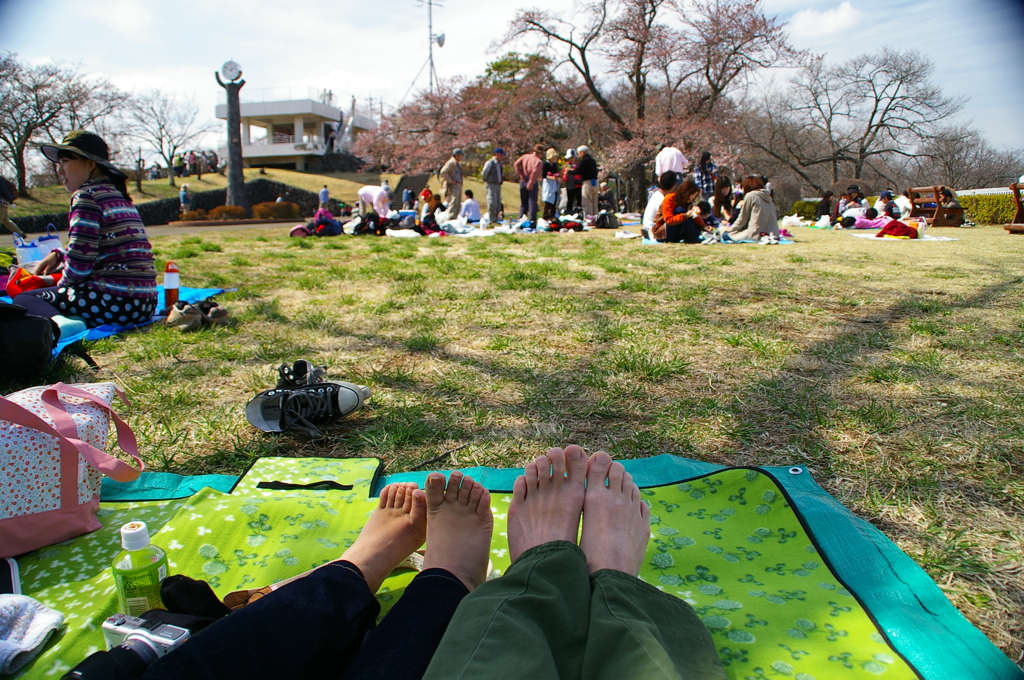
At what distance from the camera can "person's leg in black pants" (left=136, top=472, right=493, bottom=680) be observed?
836 millimetres

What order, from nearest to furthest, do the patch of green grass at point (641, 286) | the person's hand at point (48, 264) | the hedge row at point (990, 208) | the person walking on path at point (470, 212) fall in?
the person's hand at point (48, 264) < the patch of green grass at point (641, 286) < the person walking on path at point (470, 212) < the hedge row at point (990, 208)

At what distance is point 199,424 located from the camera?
7.42 feet

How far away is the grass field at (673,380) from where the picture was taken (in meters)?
1.73

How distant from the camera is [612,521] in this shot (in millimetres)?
1345

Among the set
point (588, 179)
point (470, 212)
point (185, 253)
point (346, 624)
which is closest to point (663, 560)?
point (346, 624)

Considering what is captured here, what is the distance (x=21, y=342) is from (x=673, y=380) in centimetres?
280

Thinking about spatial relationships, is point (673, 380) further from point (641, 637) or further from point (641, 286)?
point (641, 286)

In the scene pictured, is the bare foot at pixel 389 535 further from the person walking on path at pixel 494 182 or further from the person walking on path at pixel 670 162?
the person walking on path at pixel 494 182

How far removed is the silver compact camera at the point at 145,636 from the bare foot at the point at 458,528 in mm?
460

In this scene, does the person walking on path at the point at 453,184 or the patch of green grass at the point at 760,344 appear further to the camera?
the person walking on path at the point at 453,184

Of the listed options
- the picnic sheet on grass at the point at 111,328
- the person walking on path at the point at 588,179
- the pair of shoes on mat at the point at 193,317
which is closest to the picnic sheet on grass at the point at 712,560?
the picnic sheet on grass at the point at 111,328

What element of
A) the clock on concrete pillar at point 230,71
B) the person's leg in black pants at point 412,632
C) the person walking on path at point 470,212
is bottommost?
the person's leg in black pants at point 412,632

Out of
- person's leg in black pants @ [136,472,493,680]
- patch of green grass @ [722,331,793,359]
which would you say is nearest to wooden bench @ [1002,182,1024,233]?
patch of green grass @ [722,331,793,359]

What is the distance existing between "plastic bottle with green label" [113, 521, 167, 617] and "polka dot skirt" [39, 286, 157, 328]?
2.83 meters
